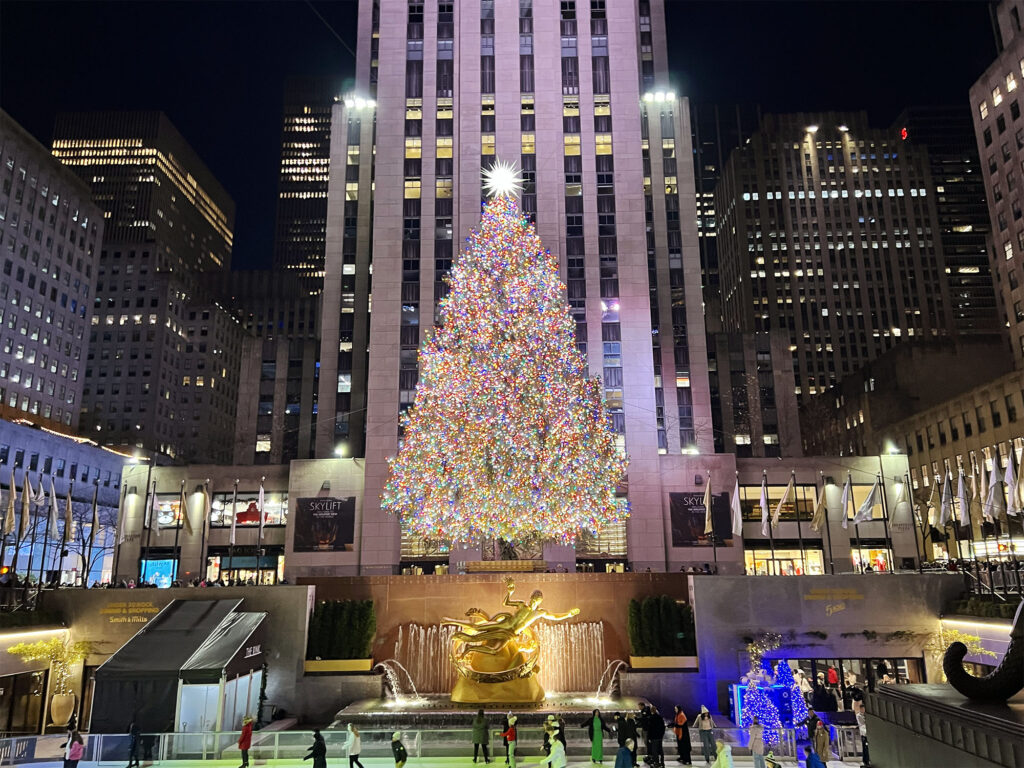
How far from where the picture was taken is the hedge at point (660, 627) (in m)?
31.3

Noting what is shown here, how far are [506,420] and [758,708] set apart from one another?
17151mm

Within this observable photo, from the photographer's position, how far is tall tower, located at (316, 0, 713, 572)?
56812 millimetres

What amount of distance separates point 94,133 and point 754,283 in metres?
151

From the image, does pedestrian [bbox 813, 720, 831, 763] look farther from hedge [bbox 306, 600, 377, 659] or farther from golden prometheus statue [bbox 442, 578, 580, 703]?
hedge [bbox 306, 600, 377, 659]

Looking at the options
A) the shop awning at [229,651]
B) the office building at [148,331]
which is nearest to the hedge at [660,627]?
the shop awning at [229,651]

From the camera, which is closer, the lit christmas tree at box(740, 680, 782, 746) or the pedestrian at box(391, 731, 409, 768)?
the pedestrian at box(391, 731, 409, 768)

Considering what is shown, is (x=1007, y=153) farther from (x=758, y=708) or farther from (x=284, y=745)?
(x=284, y=745)

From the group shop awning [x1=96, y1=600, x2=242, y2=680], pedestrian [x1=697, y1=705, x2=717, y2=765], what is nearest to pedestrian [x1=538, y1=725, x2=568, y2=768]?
pedestrian [x1=697, y1=705, x2=717, y2=765]

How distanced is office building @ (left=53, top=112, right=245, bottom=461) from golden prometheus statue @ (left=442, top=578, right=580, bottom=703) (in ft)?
344

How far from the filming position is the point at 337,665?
102 feet

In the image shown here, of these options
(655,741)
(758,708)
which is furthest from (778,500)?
(655,741)

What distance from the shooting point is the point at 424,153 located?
60.9 m

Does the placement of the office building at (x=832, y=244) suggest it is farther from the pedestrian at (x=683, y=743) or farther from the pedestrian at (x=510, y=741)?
the pedestrian at (x=510, y=741)

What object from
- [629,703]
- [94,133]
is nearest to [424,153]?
[629,703]
